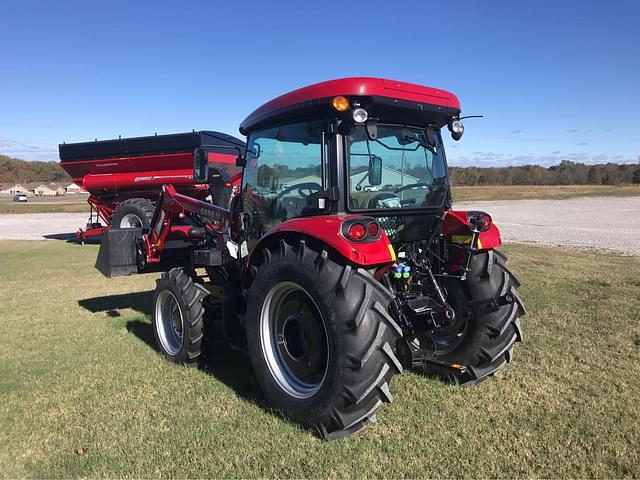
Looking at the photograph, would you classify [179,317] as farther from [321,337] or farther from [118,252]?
[321,337]

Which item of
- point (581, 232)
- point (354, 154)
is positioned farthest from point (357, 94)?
point (581, 232)

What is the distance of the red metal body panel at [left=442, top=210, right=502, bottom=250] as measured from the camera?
387 cm

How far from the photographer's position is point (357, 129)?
11.8ft

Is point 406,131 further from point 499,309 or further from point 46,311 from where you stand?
point 46,311

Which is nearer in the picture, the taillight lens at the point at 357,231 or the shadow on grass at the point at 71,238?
the taillight lens at the point at 357,231

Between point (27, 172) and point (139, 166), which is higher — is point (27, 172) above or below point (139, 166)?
above

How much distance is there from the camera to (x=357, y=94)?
A: 3350 millimetres

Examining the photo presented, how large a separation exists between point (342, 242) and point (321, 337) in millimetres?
773

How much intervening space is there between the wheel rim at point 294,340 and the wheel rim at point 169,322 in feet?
5.14

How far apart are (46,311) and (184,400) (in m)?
4.32

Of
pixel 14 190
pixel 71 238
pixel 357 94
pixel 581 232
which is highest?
pixel 357 94

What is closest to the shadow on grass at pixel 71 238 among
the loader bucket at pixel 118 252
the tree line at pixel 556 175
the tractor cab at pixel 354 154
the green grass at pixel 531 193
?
the loader bucket at pixel 118 252

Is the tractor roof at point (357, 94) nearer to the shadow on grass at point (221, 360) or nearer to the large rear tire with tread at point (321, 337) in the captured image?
the large rear tire with tread at point (321, 337)

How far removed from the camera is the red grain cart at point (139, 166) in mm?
12273
